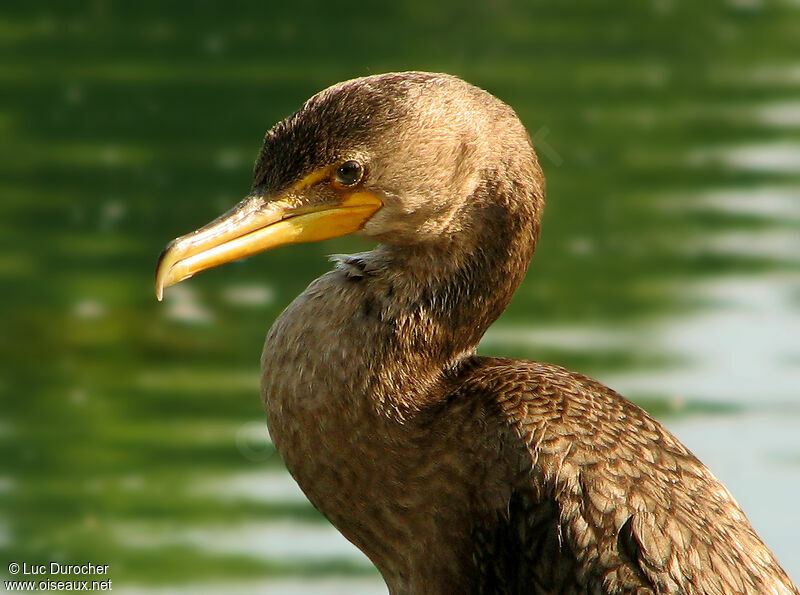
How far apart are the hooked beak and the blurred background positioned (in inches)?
141

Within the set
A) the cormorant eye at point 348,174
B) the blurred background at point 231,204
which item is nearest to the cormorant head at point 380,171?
the cormorant eye at point 348,174

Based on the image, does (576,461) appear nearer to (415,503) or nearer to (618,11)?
(415,503)

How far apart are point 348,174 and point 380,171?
79 millimetres

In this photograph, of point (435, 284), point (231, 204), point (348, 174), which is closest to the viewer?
point (348, 174)

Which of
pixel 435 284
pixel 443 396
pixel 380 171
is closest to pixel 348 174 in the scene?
pixel 380 171

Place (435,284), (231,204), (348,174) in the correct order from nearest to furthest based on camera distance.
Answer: (348,174) < (435,284) < (231,204)

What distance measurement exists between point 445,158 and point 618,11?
8.38m

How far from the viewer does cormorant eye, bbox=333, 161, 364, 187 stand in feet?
12.4

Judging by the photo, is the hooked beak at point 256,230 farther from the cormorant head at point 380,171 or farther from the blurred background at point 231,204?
the blurred background at point 231,204

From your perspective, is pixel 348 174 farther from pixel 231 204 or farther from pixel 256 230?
pixel 231 204

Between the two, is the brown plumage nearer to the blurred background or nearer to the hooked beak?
the hooked beak

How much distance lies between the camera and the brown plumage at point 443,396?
12.0 feet

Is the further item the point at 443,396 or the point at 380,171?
the point at 443,396

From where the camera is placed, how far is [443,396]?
13.0 feet
